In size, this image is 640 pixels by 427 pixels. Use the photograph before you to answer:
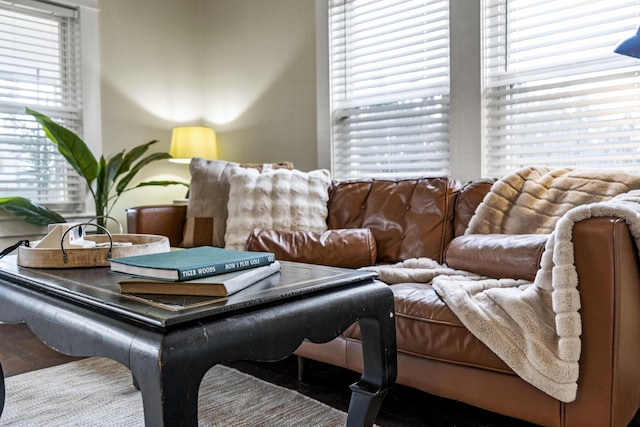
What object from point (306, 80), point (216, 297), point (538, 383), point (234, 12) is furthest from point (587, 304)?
point (234, 12)

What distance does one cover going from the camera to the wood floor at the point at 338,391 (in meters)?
1.74

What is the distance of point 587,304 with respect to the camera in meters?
1.39

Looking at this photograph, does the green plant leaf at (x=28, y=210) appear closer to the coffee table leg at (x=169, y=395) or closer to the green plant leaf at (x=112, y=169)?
the green plant leaf at (x=112, y=169)

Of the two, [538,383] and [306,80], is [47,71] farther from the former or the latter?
[538,383]

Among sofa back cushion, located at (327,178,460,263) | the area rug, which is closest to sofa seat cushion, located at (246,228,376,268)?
sofa back cushion, located at (327,178,460,263)

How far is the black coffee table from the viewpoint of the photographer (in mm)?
788

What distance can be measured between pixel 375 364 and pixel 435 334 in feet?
1.55

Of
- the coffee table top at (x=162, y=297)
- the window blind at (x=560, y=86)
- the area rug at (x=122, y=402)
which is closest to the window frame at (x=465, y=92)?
the window blind at (x=560, y=86)

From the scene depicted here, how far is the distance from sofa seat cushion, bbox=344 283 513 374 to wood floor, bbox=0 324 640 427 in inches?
9.8

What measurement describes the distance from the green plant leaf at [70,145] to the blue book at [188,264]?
244cm

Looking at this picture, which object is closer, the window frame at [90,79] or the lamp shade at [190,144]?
the window frame at [90,79]

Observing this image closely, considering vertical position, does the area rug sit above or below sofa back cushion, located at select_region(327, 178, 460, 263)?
below

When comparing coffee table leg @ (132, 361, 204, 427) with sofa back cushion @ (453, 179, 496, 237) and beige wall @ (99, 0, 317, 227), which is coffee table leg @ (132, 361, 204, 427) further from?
beige wall @ (99, 0, 317, 227)

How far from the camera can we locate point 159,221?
2898 mm
